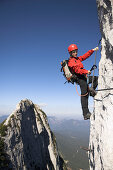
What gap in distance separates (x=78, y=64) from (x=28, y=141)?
24933mm

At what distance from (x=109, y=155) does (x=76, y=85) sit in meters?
4.68

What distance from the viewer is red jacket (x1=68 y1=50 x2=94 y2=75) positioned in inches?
291

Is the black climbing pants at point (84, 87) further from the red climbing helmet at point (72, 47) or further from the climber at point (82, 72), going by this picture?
the red climbing helmet at point (72, 47)

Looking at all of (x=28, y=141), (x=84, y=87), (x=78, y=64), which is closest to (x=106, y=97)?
(x=84, y=87)

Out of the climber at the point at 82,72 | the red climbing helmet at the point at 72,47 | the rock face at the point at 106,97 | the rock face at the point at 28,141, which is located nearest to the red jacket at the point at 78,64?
the climber at the point at 82,72

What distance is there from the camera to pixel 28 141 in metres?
26.4

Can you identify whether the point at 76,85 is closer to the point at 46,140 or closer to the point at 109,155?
the point at 109,155

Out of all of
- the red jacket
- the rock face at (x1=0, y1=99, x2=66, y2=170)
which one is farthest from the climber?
the rock face at (x1=0, y1=99, x2=66, y2=170)

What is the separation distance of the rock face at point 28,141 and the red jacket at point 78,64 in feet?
60.1

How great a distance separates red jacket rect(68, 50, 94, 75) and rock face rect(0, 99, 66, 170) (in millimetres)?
18315

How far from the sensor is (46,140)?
111 feet

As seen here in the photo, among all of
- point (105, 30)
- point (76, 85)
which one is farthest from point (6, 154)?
point (105, 30)

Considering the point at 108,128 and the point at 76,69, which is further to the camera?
the point at 76,69

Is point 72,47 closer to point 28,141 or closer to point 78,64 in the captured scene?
point 78,64
